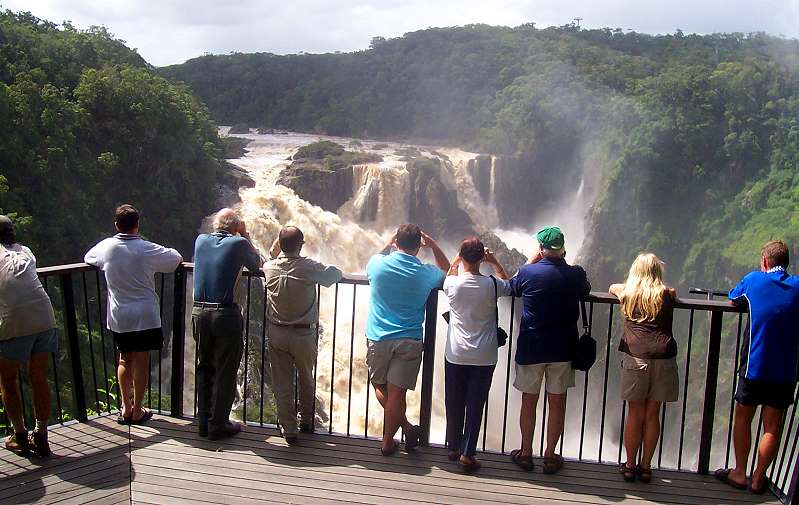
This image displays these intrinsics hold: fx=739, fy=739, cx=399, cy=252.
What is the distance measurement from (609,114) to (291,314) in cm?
3997

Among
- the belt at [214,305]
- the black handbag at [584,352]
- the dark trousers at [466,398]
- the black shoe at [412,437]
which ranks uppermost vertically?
the belt at [214,305]

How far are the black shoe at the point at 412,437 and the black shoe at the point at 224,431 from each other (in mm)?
1210

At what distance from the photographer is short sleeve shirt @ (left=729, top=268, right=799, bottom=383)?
4.39m

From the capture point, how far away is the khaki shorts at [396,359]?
4.79 meters

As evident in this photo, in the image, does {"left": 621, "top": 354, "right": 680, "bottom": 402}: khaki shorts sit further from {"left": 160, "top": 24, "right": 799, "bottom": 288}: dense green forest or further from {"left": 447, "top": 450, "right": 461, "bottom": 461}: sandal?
{"left": 160, "top": 24, "right": 799, "bottom": 288}: dense green forest

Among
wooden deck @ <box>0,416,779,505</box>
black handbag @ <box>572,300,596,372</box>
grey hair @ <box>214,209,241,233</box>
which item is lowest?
wooden deck @ <box>0,416,779,505</box>

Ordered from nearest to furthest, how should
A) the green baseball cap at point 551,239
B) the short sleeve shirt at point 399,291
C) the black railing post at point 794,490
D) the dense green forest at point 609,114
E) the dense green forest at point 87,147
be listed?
the black railing post at point 794,490, the green baseball cap at point 551,239, the short sleeve shirt at point 399,291, the dense green forest at point 87,147, the dense green forest at point 609,114

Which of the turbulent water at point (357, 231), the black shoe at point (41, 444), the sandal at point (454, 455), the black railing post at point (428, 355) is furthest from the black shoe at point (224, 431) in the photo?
the turbulent water at point (357, 231)

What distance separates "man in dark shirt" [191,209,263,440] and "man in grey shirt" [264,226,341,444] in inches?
8.6

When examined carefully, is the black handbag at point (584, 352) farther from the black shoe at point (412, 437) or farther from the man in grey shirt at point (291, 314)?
the man in grey shirt at point (291, 314)

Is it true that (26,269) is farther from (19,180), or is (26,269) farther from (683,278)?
(683,278)

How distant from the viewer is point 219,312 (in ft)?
16.0

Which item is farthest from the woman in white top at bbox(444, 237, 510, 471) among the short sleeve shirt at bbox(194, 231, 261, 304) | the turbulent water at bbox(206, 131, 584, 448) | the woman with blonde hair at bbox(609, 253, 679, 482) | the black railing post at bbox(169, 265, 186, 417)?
the turbulent water at bbox(206, 131, 584, 448)

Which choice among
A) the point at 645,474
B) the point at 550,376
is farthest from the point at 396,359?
the point at 645,474
